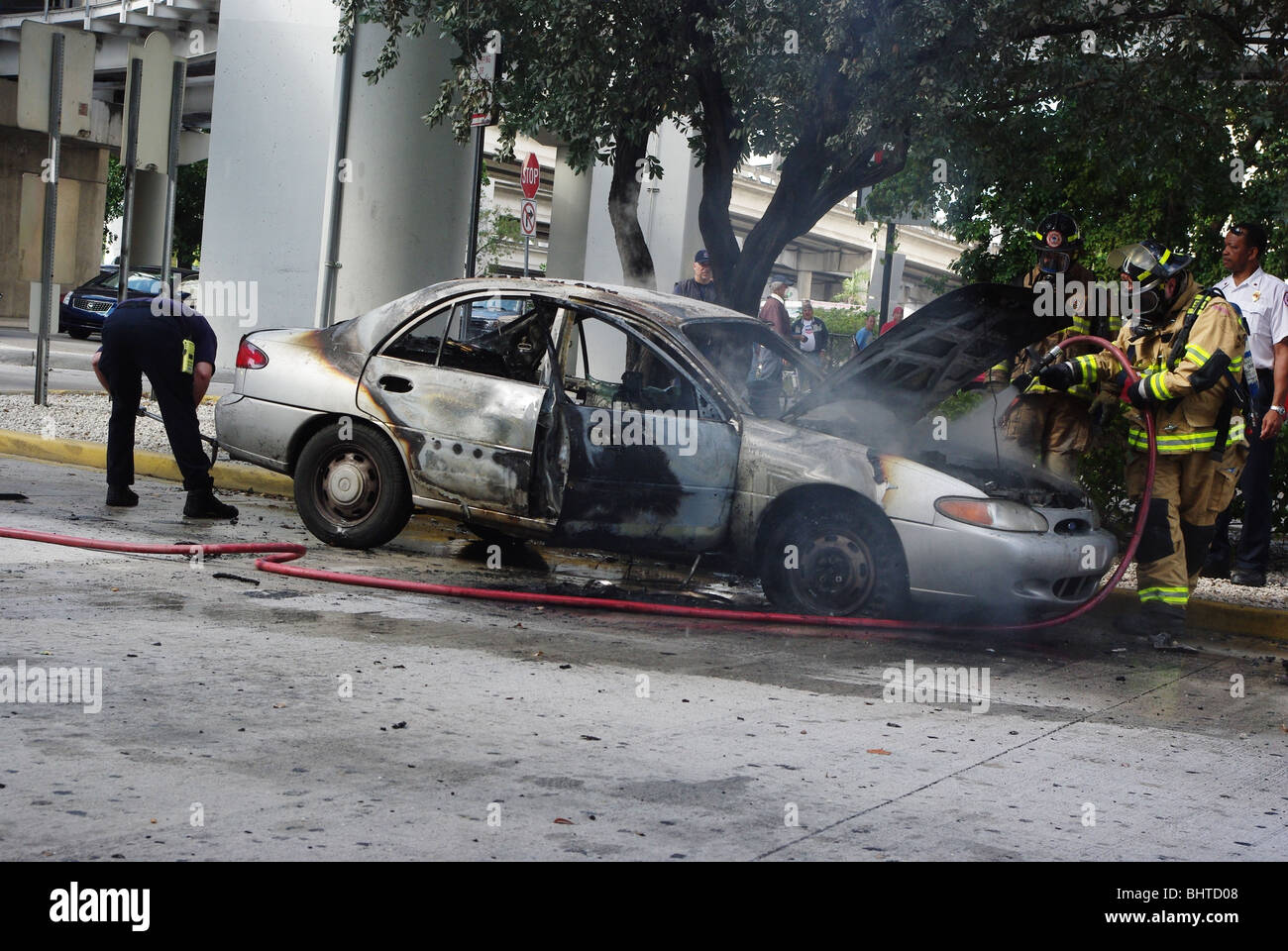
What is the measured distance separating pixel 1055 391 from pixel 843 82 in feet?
8.72

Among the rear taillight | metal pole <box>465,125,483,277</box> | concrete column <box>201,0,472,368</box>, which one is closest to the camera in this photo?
the rear taillight

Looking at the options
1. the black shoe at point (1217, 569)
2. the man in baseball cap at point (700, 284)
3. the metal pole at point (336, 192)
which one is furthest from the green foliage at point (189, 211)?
the black shoe at point (1217, 569)

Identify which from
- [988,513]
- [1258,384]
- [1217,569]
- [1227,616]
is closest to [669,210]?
[1217,569]

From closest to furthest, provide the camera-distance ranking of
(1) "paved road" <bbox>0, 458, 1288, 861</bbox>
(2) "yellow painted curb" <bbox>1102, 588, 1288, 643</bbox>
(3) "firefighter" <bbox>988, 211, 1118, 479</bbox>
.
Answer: (1) "paved road" <bbox>0, 458, 1288, 861</bbox> < (3) "firefighter" <bbox>988, 211, 1118, 479</bbox> < (2) "yellow painted curb" <bbox>1102, 588, 1288, 643</bbox>

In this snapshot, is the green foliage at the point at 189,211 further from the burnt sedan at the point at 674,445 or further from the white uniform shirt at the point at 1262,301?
the white uniform shirt at the point at 1262,301

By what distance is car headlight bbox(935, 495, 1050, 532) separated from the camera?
22.6 ft

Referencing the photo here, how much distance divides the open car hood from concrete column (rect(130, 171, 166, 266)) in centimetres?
731

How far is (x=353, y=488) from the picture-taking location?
806 centimetres

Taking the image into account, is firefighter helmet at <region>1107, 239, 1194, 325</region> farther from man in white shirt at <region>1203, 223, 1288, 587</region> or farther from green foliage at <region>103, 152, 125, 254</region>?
green foliage at <region>103, 152, 125, 254</region>

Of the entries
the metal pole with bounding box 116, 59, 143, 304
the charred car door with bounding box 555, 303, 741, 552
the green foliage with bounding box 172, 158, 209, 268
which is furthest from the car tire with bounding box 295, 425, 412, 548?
the green foliage with bounding box 172, 158, 209, 268

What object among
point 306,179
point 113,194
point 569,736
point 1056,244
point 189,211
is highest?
point 113,194

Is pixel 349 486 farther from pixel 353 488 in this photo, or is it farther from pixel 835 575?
pixel 835 575

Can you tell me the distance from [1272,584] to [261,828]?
7028 millimetres

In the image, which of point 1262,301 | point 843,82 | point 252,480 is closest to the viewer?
point 1262,301
